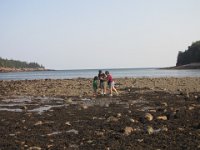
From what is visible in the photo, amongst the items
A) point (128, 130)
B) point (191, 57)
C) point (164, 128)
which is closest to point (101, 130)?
point (128, 130)

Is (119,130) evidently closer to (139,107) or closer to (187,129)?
(187,129)

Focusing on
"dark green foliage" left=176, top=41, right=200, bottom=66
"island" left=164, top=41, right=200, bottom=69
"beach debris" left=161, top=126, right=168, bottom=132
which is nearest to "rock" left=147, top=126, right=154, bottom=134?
"beach debris" left=161, top=126, right=168, bottom=132

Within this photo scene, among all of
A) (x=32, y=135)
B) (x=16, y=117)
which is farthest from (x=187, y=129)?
(x=16, y=117)

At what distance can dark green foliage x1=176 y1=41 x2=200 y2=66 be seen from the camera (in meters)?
151

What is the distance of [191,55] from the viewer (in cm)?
15662

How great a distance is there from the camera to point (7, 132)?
1515cm

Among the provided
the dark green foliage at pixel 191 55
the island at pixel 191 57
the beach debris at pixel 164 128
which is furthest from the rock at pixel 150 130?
the dark green foliage at pixel 191 55

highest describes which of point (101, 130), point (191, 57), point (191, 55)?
point (191, 55)

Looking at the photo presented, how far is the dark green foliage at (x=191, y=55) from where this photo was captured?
495 ft

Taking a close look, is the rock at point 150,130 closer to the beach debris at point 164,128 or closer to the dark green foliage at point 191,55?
the beach debris at point 164,128

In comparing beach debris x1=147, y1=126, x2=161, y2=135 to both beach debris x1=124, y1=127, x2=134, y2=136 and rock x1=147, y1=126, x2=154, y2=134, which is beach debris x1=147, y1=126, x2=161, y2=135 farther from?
beach debris x1=124, y1=127, x2=134, y2=136

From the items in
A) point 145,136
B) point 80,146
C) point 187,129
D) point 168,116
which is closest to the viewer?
point 80,146

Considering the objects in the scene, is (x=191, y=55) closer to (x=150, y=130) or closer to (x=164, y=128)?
(x=164, y=128)

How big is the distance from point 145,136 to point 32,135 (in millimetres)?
4041
